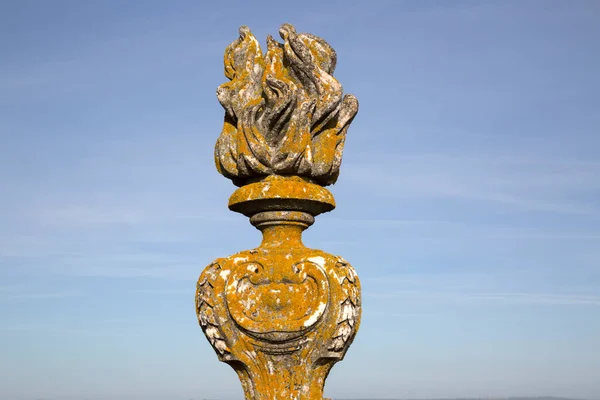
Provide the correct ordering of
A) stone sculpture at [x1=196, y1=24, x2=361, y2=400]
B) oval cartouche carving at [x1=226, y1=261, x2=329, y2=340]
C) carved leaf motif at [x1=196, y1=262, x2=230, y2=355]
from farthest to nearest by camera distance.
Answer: carved leaf motif at [x1=196, y1=262, x2=230, y2=355], stone sculpture at [x1=196, y1=24, x2=361, y2=400], oval cartouche carving at [x1=226, y1=261, x2=329, y2=340]

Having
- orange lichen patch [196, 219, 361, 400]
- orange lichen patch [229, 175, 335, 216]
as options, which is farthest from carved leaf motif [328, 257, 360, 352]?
orange lichen patch [229, 175, 335, 216]

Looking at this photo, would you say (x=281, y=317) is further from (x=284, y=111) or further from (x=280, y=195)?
(x=284, y=111)

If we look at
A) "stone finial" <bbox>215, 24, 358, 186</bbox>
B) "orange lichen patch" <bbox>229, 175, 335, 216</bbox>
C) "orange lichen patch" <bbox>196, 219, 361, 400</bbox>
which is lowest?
"orange lichen patch" <bbox>196, 219, 361, 400</bbox>

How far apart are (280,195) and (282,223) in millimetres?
361

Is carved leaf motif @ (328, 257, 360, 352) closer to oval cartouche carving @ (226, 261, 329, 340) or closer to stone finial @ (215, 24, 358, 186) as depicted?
oval cartouche carving @ (226, 261, 329, 340)

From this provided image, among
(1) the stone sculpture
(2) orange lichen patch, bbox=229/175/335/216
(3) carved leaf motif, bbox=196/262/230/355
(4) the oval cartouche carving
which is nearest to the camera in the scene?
(4) the oval cartouche carving

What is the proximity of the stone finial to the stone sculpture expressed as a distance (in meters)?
0.01

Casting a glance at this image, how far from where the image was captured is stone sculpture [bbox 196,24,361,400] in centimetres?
805

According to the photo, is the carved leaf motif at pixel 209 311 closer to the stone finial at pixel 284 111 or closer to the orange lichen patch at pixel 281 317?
the orange lichen patch at pixel 281 317

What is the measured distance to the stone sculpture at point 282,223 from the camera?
8055 millimetres

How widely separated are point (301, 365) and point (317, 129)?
241cm

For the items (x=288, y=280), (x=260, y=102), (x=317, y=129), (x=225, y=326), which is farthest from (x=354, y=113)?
(x=225, y=326)

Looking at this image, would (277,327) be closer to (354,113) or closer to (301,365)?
(301,365)

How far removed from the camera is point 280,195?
27.1 ft
